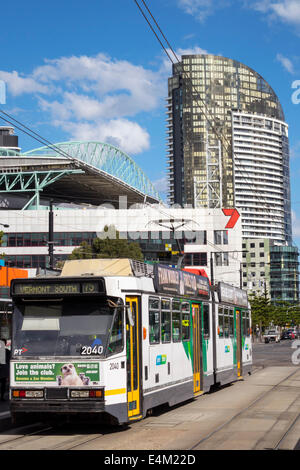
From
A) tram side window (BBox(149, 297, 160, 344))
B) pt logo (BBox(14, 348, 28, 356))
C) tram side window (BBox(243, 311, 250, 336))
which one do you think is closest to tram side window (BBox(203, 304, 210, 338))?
tram side window (BBox(149, 297, 160, 344))

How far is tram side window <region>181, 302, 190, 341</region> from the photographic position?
55.3ft

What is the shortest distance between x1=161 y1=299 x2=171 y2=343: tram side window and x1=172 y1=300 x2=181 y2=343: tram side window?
1.17 feet

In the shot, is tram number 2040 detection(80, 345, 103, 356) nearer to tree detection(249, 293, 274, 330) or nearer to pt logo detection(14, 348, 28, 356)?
pt logo detection(14, 348, 28, 356)

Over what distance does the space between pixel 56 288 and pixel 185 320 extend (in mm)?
4925

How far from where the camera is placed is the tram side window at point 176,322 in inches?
628

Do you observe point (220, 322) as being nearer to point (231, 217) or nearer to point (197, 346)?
point (197, 346)

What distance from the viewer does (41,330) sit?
42.1 ft

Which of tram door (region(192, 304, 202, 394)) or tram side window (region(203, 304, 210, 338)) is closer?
tram door (region(192, 304, 202, 394))

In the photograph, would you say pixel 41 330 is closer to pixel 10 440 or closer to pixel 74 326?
pixel 74 326

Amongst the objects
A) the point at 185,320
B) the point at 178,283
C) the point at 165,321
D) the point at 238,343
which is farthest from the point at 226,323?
the point at 165,321

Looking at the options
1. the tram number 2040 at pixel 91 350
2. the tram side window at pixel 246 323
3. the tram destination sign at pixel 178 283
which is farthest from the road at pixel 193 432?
the tram side window at pixel 246 323
